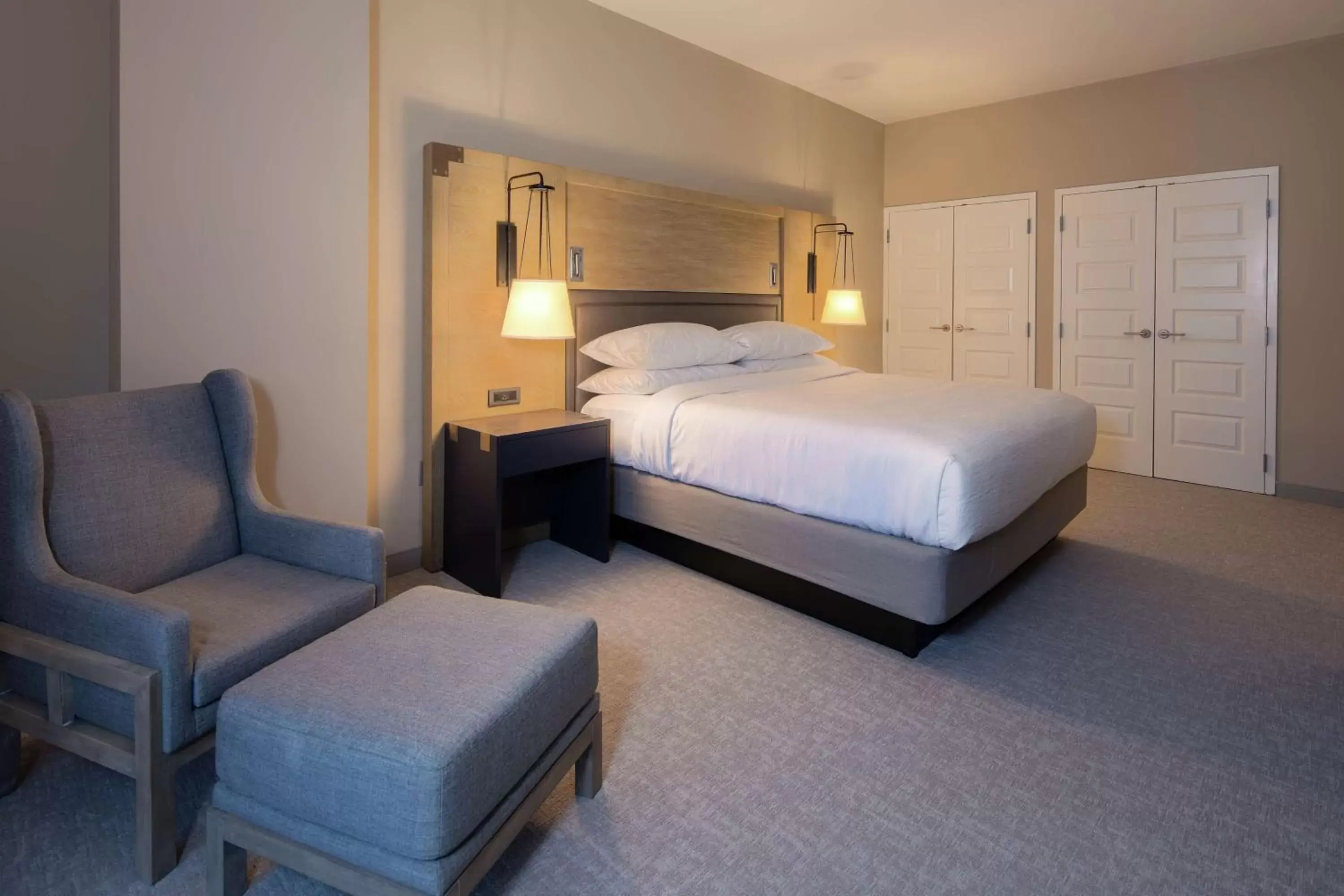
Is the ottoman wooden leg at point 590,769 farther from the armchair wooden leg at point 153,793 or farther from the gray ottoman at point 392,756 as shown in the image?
the armchair wooden leg at point 153,793

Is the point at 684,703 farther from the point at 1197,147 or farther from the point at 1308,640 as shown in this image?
the point at 1197,147

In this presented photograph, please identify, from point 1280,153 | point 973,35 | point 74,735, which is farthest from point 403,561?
point 1280,153

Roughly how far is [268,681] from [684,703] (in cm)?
118

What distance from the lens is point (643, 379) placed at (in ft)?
11.8

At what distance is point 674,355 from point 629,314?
49 cm

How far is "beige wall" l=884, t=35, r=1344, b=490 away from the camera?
14.7 feet

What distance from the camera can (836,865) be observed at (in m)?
1.62

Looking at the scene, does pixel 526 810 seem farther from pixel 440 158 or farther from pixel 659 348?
pixel 440 158

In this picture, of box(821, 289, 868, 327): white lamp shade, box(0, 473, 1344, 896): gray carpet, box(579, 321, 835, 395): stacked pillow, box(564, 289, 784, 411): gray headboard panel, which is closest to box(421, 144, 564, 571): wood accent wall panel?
box(564, 289, 784, 411): gray headboard panel

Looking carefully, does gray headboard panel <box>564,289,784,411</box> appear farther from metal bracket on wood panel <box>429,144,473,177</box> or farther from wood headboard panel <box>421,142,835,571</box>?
metal bracket on wood panel <box>429,144,473,177</box>

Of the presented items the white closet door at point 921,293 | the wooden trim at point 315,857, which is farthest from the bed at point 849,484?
the white closet door at point 921,293

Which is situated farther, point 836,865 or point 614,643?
point 614,643

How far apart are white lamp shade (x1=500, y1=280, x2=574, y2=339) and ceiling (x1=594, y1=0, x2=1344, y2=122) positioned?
1.70m

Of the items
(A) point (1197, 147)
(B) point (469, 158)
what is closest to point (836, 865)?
(B) point (469, 158)
